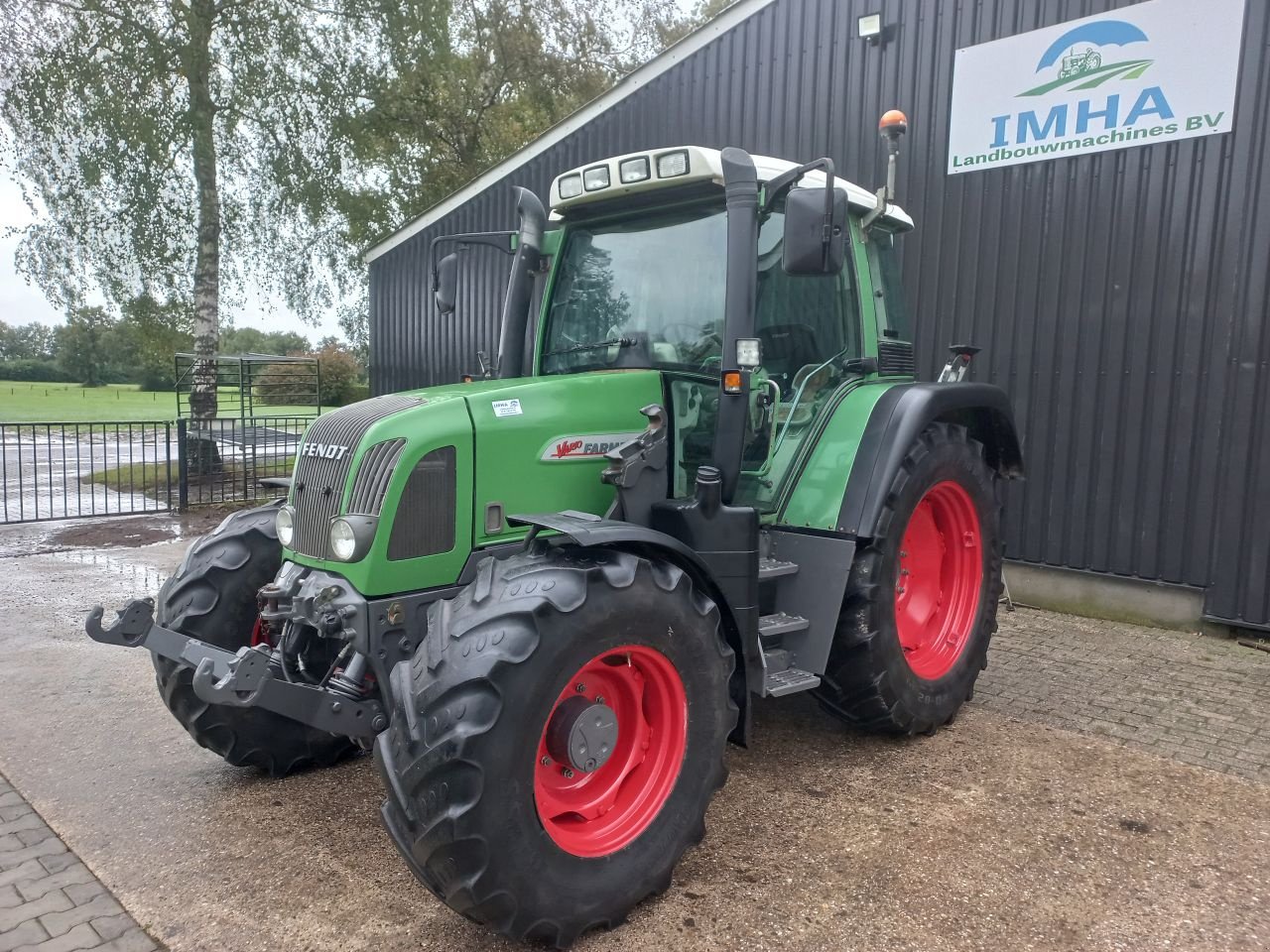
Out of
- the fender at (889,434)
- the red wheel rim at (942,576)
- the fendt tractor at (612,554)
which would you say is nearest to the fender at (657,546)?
the fendt tractor at (612,554)

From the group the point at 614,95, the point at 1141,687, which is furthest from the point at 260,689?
the point at 614,95

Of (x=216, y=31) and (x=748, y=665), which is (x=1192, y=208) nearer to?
(x=748, y=665)

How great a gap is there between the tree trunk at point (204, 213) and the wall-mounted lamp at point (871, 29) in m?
10.8

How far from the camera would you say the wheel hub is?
264 centimetres

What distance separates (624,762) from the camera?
2.90 metres

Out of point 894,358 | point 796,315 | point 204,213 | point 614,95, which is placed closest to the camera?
point 796,315

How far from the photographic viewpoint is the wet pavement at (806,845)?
8.82 ft

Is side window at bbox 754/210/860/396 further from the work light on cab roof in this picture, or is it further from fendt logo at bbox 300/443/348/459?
fendt logo at bbox 300/443/348/459

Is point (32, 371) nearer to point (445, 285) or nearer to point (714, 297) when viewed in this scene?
point (445, 285)

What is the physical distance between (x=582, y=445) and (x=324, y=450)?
35.6 inches

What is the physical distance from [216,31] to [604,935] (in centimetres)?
1524

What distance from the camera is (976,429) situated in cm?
470

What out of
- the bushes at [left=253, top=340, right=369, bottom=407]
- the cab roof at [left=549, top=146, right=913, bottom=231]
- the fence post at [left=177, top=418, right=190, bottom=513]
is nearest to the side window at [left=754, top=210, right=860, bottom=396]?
the cab roof at [left=549, top=146, right=913, bottom=231]

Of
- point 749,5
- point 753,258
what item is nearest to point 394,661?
point 753,258
